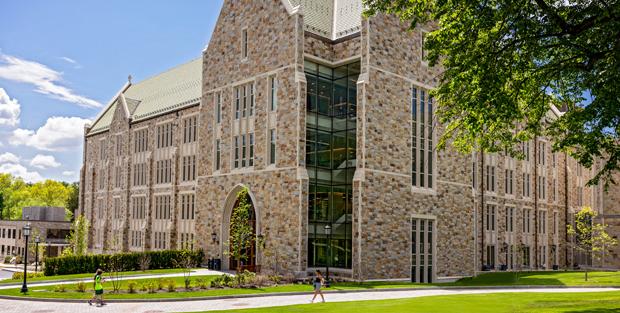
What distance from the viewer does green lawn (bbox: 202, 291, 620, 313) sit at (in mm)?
20156

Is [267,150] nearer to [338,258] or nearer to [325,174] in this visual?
[325,174]

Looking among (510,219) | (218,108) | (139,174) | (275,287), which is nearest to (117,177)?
(139,174)

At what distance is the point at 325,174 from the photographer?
3575 centimetres

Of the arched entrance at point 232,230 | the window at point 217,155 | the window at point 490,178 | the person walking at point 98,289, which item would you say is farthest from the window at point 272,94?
the window at point 490,178

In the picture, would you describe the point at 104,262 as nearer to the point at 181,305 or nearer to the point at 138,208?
the point at 138,208

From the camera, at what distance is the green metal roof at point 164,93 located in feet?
171

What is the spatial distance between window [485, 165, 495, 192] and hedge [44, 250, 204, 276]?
23403 mm

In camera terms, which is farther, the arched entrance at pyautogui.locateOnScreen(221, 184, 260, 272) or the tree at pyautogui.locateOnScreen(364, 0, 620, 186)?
the arched entrance at pyautogui.locateOnScreen(221, 184, 260, 272)

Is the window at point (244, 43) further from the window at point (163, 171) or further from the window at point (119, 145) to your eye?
the window at point (119, 145)

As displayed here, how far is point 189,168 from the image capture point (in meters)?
49.2

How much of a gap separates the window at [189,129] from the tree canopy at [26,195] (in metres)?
63.0

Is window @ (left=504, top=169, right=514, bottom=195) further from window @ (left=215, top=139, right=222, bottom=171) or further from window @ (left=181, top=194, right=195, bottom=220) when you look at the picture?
window @ (left=181, top=194, right=195, bottom=220)

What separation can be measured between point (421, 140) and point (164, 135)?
83.0 ft

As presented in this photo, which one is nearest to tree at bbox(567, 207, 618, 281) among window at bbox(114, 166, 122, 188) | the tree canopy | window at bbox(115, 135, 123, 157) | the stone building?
the stone building
